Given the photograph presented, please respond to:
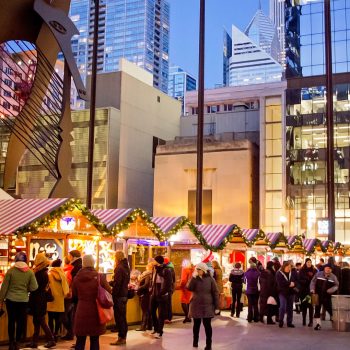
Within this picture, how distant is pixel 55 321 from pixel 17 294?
184 centimetres

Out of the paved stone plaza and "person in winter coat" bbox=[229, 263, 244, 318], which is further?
"person in winter coat" bbox=[229, 263, 244, 318]

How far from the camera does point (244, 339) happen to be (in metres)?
12.6

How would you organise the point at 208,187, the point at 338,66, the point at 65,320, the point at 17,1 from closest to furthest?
1. the point at 65,320
2. the point at 17,1
3. the point at 208,187
4. the point at 338,66

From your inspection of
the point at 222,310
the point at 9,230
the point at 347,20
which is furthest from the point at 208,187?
the point at 9,230

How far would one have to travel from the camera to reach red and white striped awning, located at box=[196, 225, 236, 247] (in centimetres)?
1846

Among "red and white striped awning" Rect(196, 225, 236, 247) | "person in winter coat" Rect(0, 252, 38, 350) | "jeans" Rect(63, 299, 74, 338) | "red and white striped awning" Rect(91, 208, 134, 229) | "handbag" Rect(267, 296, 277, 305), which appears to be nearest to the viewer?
"person in winter coat" Rect(0, 252, 38, 350)

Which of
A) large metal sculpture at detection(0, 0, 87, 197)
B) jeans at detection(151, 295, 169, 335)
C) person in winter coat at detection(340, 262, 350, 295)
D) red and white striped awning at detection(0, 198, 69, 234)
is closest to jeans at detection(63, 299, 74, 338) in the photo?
red and white striped awning at detection(0, 198, 69, 234)

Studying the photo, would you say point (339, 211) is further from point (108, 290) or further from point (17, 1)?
point (108, 290)

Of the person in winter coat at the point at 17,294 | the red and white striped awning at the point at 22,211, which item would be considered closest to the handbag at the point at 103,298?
the person in winter coat at the point at 17,294

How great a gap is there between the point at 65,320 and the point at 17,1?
8.57 meters

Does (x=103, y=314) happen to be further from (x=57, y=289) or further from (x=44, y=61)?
(x=44, y=61)

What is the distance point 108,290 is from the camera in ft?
27.7

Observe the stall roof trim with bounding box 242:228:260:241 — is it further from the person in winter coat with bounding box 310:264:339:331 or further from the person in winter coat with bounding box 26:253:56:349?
the person in winter coat with bounding box 26:253:56:349

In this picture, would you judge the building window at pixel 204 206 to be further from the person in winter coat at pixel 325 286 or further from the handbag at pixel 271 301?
the person in winter coat at pixel 325 286
